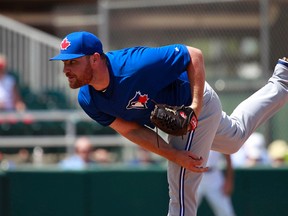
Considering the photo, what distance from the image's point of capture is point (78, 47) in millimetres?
6273

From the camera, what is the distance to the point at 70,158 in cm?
1163

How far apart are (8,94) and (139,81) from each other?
20.8ft

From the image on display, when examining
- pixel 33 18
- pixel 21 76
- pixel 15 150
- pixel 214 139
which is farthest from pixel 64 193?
pixel 33 18

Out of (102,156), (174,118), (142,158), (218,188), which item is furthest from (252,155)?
(174,118)

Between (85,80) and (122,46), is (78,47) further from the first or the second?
(122,46)

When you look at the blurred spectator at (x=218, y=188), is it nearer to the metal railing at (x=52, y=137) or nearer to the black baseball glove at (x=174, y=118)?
the metal railing at (x=52, y=137)

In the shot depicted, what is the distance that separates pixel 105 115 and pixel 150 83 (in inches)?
20.4

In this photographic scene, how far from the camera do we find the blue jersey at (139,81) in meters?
6.48

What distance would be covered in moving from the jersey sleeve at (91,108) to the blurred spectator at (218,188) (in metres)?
3.31

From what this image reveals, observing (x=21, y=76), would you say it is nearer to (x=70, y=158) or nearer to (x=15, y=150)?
(x=15, y=150)

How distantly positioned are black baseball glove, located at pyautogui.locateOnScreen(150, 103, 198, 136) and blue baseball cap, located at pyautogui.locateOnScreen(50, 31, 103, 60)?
64cm

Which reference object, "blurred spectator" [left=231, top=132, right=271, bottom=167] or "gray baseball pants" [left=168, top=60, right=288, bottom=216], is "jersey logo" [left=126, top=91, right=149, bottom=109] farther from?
"blurred spectator" [left=231, top=132, right=271, bottom=167]

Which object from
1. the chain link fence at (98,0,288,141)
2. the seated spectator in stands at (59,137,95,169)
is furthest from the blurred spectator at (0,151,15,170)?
the chain link fence at (98,0,288,141)

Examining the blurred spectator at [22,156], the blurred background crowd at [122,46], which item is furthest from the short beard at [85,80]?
the blurred spectator at [22,156]
